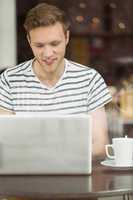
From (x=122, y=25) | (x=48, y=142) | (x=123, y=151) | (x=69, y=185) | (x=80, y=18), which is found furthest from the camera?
(x=122, y=25)

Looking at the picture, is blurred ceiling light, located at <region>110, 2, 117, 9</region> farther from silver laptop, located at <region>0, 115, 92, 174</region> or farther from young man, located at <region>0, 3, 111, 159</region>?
silver laptop, located at <region>0, 115, 92, 174</region>

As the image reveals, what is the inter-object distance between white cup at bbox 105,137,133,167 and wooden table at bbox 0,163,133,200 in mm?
47

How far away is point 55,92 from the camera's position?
1829 millimetres

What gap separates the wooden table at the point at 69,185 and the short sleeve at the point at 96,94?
43 centimetres

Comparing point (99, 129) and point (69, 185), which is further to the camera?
point (99, 129)

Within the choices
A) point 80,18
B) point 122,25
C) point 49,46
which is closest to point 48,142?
point 49,46

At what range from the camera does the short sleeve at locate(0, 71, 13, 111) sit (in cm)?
186

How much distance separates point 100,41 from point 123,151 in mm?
2374

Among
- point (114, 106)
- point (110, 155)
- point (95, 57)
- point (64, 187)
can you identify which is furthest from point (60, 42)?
point (95, 57)

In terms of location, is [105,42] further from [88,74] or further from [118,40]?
[88,74]

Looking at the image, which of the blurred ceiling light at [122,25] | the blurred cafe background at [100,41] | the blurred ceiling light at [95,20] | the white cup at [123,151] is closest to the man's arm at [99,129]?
the white cup at [123,151]

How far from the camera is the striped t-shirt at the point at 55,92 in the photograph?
6.02ft

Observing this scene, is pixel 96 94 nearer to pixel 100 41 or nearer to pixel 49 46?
pixel 49 46

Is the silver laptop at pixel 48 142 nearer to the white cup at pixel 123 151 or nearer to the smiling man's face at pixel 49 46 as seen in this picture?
the white cup at pixel 123 151
